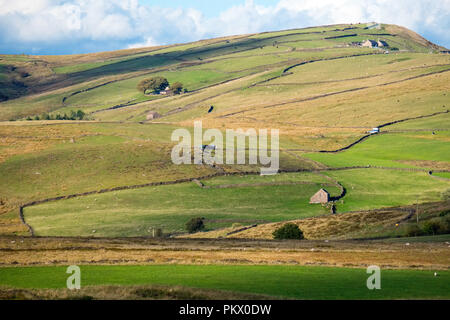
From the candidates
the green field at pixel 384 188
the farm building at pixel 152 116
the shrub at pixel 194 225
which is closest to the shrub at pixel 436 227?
the green field at pixel 384 188

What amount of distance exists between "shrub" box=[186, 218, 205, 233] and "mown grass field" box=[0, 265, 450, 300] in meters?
33.7

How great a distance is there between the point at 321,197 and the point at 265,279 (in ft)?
191

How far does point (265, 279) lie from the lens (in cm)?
3519

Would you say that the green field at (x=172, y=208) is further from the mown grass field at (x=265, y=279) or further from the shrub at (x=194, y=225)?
the mown grass field at (x=265, y=279)

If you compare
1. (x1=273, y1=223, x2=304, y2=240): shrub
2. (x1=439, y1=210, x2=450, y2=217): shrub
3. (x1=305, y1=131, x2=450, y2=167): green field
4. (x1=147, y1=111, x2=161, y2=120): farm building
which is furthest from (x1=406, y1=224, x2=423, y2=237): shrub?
(x1=147, y1=111, x2=161, y2=120): farm building

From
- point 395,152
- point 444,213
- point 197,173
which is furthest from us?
point 395,152

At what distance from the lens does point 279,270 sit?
39656 millimetres

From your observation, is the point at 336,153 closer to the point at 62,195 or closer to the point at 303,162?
the point at 303,162

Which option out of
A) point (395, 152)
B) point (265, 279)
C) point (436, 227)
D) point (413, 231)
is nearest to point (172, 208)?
point (413, 231)

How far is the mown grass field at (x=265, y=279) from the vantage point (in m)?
30.8

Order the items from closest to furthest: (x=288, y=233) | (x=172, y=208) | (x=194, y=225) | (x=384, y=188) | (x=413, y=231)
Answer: (x=413, y=231) < (x=288, y=233) < (x=194, y=225) < (x=172, y=208) < (x=384, y=188)

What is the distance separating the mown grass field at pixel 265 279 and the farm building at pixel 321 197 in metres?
51.4

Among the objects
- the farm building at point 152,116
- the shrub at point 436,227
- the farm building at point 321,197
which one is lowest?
the shrub at point 436,227

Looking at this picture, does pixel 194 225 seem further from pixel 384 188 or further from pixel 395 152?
pixel 395 152
